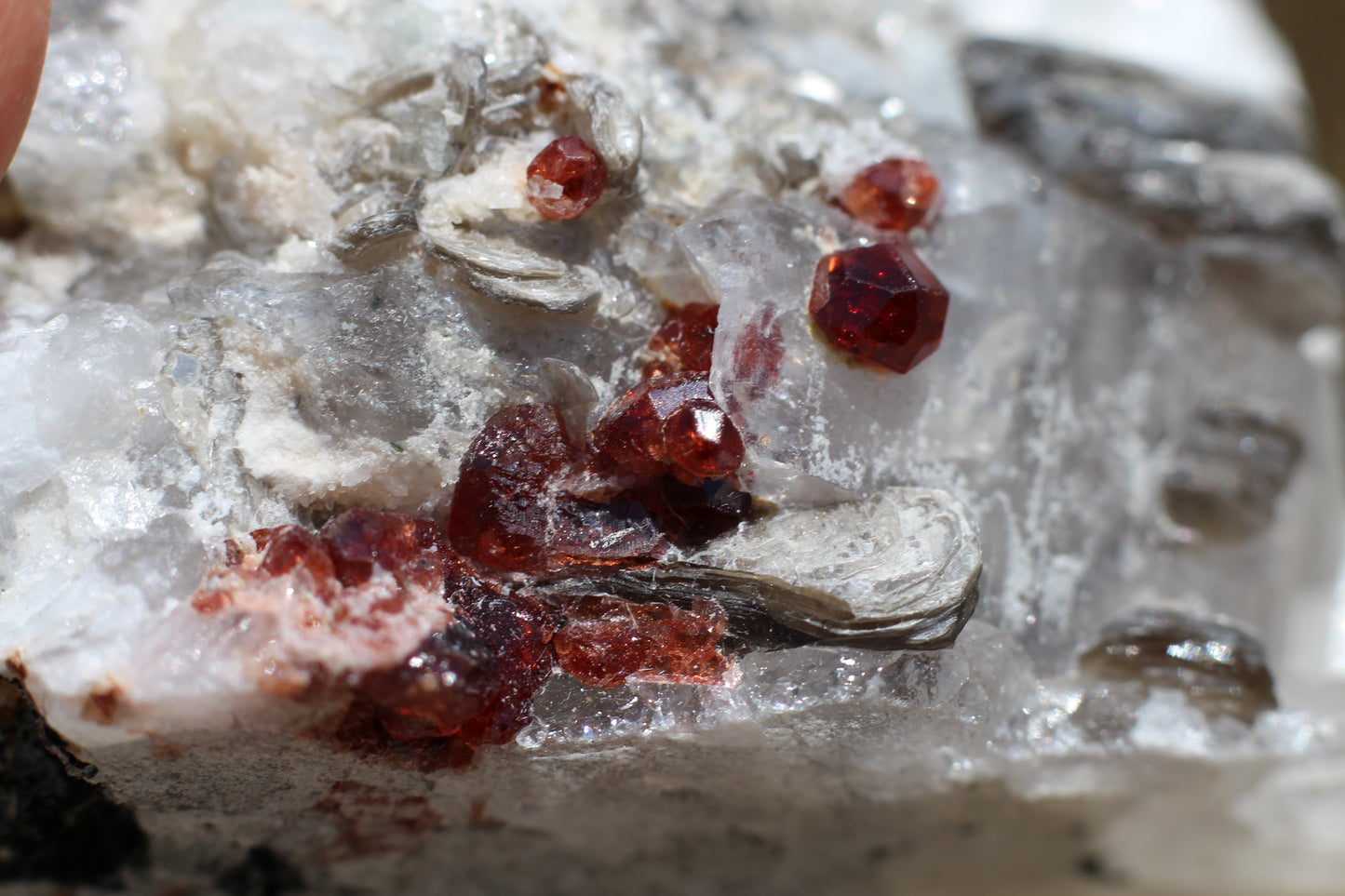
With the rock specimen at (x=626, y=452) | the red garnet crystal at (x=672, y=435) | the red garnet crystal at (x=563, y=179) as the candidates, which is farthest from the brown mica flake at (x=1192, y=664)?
the red garnet crystal at (x=563, y=179)

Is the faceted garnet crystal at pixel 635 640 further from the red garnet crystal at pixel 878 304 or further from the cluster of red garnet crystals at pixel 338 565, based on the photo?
the red garnet crystal at pixel 878 304

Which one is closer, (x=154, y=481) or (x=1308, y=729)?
(x=154, y=481)

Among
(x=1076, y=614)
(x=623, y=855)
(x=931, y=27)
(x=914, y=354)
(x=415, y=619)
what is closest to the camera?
(x=415, y=619)

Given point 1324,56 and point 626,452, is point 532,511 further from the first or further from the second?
point 1324,56

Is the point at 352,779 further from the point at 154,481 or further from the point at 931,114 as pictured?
the point at 931,114

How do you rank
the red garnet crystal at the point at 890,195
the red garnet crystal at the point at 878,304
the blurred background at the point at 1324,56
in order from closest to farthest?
the red garnet crystal at the point at 878,304
the red garnet crystal at the point at 890,195
the blurred background at the point at 1324,56

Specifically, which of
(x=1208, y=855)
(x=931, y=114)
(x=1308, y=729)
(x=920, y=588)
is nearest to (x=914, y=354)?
(x=920, y=588)
